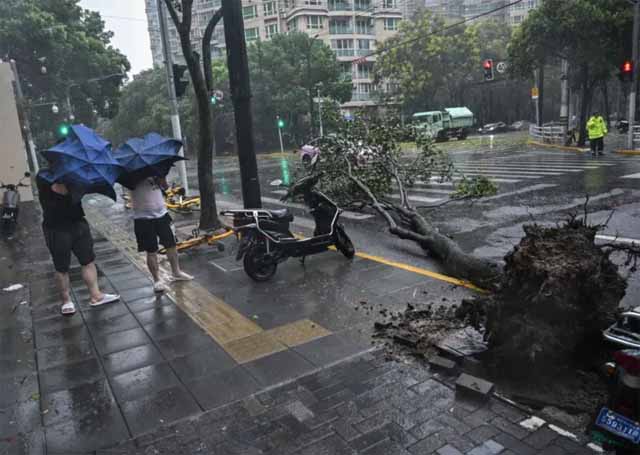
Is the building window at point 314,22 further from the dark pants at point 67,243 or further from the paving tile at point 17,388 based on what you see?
the paving tile at point 17,388

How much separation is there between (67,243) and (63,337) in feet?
3.54

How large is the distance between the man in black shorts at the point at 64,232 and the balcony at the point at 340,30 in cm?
6171

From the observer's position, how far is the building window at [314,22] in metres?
61.4

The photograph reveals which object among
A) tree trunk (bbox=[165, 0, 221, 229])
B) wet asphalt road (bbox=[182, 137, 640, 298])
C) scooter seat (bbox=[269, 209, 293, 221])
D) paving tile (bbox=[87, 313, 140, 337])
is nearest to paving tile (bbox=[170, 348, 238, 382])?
paving tile (bbox=[87, 313, 140, 337])

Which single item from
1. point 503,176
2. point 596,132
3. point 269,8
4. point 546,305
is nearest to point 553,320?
point 546,305

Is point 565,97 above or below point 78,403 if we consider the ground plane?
above

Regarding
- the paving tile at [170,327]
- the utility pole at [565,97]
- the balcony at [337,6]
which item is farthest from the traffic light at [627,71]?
the balcony at [337,6]

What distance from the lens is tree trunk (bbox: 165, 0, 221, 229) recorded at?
9047mm

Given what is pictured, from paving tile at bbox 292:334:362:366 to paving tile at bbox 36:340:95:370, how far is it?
6.45 feet

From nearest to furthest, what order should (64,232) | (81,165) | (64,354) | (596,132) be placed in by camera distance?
1. (64,354)
2. (81,165)
3. (64,232)
4. (596,132)

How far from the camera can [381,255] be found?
7.54 metres

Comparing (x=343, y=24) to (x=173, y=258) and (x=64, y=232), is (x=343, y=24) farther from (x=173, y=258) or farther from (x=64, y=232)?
(x=64, y=232)

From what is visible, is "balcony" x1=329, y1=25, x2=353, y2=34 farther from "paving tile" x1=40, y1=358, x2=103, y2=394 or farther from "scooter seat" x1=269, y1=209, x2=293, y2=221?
"paving tile" x1=40, y1=358, x2=103, y2=394

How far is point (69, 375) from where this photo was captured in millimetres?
4270
